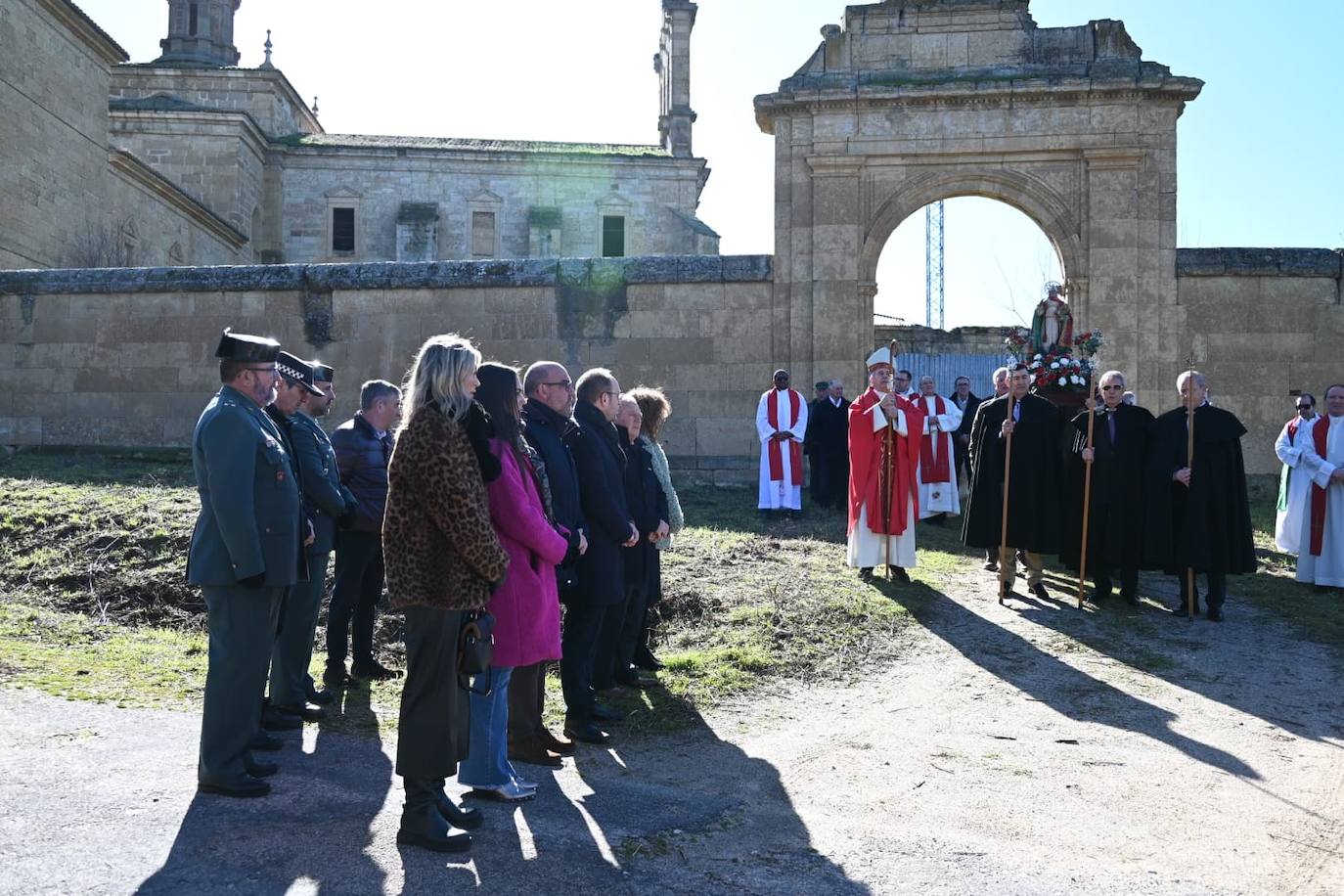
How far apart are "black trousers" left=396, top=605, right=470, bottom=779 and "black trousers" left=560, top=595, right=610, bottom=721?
1489 mm

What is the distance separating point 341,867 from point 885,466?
19.8 feet

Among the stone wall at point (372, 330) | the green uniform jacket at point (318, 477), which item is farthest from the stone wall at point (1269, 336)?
the green uniform jacket at point (318, 477)

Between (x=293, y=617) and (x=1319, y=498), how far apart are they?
829 cm

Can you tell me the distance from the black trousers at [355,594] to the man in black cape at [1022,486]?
4.86m

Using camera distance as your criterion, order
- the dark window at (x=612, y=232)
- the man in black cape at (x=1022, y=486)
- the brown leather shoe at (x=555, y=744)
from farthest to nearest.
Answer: the dark window at (x=612, y=232)
the man in black cape at (x=1022, y=486)
the brown leather shoe at (x=555, y=744)

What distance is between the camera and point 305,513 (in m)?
5.50

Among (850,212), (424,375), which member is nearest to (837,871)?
(424,375)

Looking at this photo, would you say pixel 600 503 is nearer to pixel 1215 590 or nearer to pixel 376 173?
pixel 1215 590

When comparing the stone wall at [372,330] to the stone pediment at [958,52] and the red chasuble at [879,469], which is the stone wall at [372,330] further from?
the red chasuble at [879,469]

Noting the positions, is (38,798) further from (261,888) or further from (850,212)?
(850,212)

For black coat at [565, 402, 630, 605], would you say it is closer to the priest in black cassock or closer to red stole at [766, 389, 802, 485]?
the priest in black cassock

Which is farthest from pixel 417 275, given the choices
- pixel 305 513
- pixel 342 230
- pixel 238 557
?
pixel 342 230

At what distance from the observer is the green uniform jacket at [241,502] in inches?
168

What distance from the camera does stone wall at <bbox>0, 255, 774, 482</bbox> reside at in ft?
47.9
